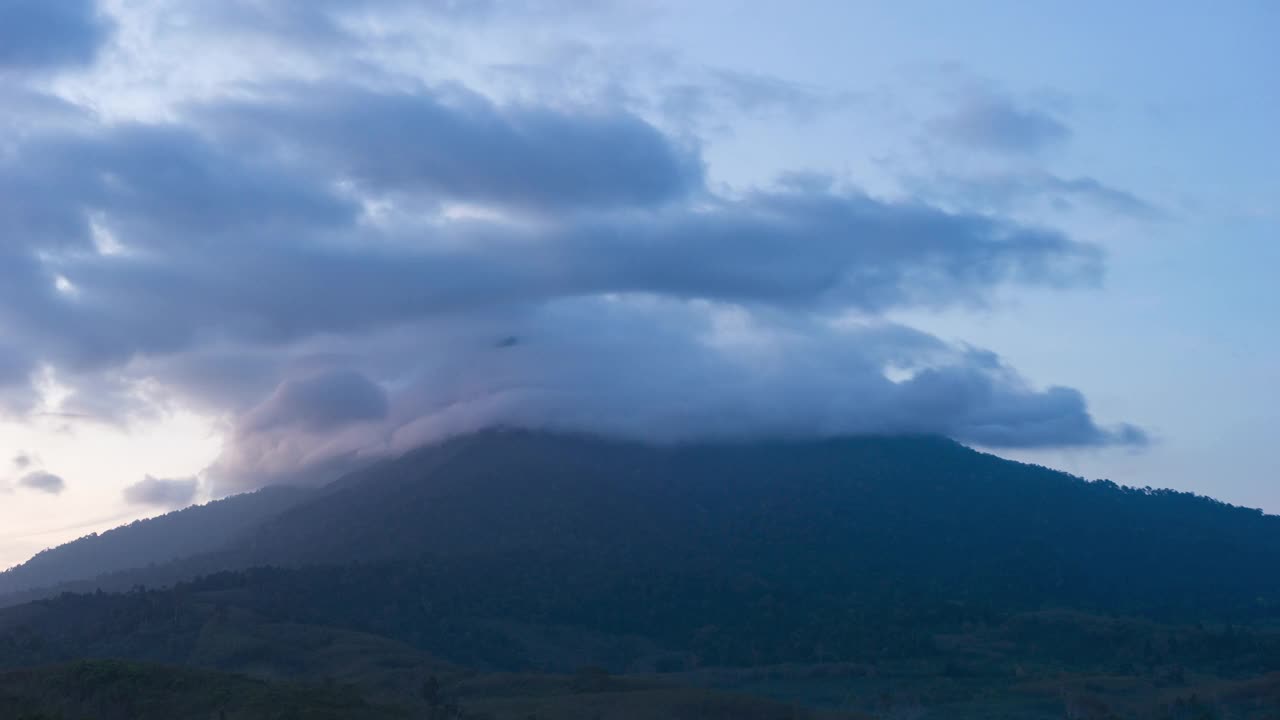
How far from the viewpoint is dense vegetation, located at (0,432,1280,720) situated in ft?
297

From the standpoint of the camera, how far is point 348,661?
91812 mm

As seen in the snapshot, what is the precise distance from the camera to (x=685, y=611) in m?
142

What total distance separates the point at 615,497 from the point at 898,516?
43503 mm

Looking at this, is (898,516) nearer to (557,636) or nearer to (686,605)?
(686,605)

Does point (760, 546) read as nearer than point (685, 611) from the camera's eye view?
No

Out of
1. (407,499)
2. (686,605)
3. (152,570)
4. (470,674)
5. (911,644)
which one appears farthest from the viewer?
(407,499)

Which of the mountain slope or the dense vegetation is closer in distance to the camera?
the dense vegetation

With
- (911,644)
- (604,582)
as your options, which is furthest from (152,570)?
(911,644)

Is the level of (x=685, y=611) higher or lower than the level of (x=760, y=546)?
lower

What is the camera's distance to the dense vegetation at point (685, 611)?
90.4 m

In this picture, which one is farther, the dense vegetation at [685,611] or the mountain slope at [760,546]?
A: the mountain slope at [760,546]

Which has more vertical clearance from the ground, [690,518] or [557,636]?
[690,518]

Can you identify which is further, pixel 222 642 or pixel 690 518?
pixel 690 518

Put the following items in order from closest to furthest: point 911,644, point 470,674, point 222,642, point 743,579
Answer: point 470,674 → point 222,642 → point 911,644 → point 743,579
